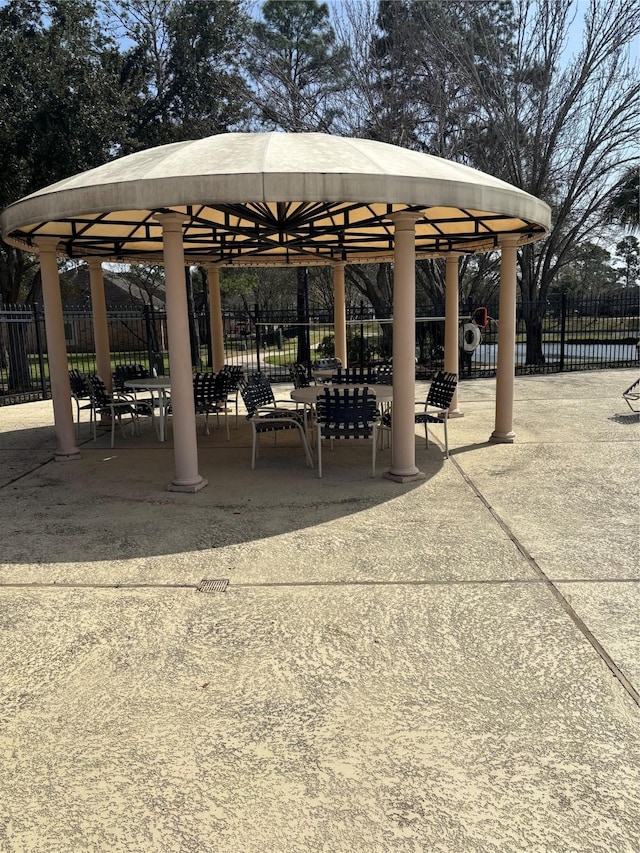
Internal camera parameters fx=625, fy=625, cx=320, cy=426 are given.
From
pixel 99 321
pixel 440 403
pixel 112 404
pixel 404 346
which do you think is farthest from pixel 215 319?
pixel 404 346

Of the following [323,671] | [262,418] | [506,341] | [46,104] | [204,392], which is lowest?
[323,671]

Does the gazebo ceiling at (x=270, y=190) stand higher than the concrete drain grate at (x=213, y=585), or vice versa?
the gazebo ceiling at (x=270, y=190)

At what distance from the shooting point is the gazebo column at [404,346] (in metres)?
6.39

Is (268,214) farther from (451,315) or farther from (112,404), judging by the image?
(451,315)

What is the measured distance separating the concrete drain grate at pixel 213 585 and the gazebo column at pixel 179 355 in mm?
2343

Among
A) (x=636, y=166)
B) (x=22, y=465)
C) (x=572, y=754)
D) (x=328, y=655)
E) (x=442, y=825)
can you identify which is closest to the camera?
(x=442, y=825)

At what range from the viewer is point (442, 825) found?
2188mm

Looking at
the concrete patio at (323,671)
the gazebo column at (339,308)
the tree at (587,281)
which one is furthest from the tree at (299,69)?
the tree at (587,281)

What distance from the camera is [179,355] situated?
631cm

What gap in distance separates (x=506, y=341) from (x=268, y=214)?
363 centimetres

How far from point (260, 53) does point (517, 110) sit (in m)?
8.24

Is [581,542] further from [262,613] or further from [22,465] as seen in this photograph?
[22,465]

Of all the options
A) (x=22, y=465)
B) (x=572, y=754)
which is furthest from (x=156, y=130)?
(x=572, y=754)

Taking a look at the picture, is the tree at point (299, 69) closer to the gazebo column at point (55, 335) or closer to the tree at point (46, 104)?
the tree at point (46, 104)
